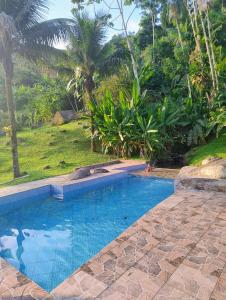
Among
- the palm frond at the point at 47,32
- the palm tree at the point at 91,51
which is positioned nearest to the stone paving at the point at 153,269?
the palm frond at the point at 47,32

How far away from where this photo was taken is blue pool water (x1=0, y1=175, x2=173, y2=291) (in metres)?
4.89

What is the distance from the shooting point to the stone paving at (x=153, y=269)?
11.0 ft

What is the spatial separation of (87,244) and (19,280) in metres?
1.98

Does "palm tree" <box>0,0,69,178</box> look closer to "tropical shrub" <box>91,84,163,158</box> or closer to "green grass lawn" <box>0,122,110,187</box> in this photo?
"green grass lawn" <box>0,122,110,187</box>

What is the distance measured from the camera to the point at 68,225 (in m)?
6.71

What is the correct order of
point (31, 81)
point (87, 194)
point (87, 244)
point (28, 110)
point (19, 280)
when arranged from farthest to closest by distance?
point (31, 81) < point (28, 110) < point (87, 194) < point (87, 244) < point (19, 280)

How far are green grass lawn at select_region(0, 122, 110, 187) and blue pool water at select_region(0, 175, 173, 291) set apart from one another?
2416mm

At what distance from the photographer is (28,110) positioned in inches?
977

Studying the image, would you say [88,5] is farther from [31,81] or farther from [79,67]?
[31,81]

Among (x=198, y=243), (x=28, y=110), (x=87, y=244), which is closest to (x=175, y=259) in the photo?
(x=198, y=243)

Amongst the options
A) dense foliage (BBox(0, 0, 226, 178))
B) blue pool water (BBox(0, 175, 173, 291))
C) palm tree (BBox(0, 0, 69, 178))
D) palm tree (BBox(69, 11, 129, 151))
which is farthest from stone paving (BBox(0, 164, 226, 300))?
palm tree (BBox(69, 11, 129, 151))

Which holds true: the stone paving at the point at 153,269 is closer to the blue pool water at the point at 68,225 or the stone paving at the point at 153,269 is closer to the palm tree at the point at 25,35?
the blue pool water at the point at 68,225

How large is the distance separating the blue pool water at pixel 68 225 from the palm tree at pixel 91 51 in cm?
593

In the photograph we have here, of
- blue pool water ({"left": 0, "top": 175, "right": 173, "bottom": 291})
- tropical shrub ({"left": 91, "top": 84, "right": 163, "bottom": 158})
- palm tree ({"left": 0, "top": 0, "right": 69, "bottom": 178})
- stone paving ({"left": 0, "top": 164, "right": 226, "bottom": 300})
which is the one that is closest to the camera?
stone paving ({"left": 0, "top": 164, "right": 226, "bottom": 300})
